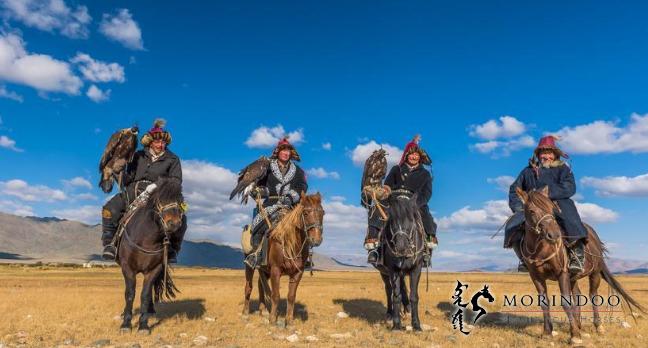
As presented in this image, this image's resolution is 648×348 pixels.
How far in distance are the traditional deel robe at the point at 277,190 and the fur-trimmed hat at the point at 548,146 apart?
20.8 ft

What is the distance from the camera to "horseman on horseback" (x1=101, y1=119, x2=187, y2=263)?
11844mm

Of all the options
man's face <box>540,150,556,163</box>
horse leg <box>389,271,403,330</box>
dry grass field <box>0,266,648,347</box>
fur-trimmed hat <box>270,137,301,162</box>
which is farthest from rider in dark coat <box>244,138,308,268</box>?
man's face <box>540,150,556,163</box>

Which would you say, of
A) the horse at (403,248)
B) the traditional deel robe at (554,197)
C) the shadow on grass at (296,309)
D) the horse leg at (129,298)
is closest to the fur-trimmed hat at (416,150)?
the horse at (403,248)

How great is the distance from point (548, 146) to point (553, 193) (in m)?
1.26

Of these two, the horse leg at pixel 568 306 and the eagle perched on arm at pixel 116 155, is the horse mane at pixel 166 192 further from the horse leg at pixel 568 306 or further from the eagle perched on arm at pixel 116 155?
the horse leg at pixel 568 306

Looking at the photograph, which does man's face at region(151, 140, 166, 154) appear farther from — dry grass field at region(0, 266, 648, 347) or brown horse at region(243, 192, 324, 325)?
dry grass field at region(0, 266, 648, 347)

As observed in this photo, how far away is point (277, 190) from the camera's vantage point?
43.3 ft

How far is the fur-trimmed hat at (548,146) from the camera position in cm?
1165

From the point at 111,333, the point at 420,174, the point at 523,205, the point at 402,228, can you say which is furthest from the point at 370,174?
the point at 111,333

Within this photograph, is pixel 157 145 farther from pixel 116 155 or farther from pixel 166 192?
pixel 166 192

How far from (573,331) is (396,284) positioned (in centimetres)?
387

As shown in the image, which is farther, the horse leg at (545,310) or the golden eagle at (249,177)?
the golden eagle at (249,177)

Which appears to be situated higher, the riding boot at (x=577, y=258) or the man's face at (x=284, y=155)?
the man's face at (x=284, y=155)

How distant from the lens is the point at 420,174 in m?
12.7
